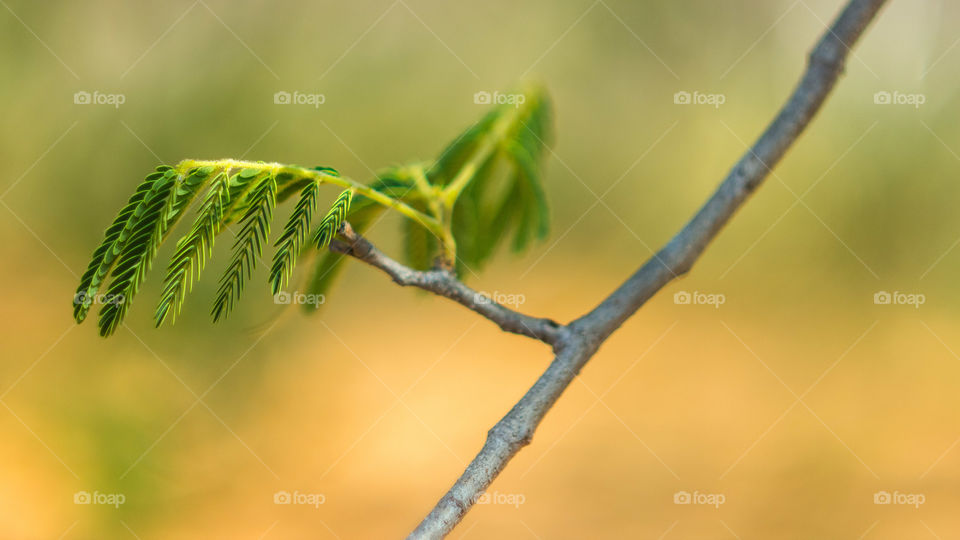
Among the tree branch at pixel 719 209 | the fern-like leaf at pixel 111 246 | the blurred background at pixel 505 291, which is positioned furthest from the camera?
the blurred background at pixel 505 291

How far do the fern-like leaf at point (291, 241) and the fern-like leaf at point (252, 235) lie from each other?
0.05 feet

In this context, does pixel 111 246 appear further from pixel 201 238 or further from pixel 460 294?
pixel 460 294

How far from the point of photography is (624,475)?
2.98 metres

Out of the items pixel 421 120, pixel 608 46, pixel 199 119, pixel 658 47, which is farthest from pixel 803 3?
pixel 199 119

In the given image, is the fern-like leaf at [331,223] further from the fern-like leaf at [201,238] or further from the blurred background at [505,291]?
the blurred background at [505,291]

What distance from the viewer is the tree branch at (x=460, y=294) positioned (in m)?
0.69

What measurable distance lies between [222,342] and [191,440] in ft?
1.31

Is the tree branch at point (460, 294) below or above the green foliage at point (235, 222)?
above

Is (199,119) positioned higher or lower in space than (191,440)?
higher

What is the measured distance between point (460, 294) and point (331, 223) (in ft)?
0.73

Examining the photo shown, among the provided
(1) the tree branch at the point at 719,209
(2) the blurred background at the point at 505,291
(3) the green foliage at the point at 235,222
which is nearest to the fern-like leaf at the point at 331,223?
(3) the green foliage at the point at 235,222

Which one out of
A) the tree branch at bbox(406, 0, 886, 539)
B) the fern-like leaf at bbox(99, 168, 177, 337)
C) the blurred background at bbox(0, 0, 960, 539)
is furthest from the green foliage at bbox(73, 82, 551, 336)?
the blurred background at bbox(0, 0, 960, 539)

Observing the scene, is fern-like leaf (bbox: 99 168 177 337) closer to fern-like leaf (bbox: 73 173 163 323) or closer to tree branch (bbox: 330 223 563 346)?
fern-like leaf (bbox: 73 173 163 323)

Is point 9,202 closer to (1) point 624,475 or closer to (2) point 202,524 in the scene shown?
(2) point 202,524
